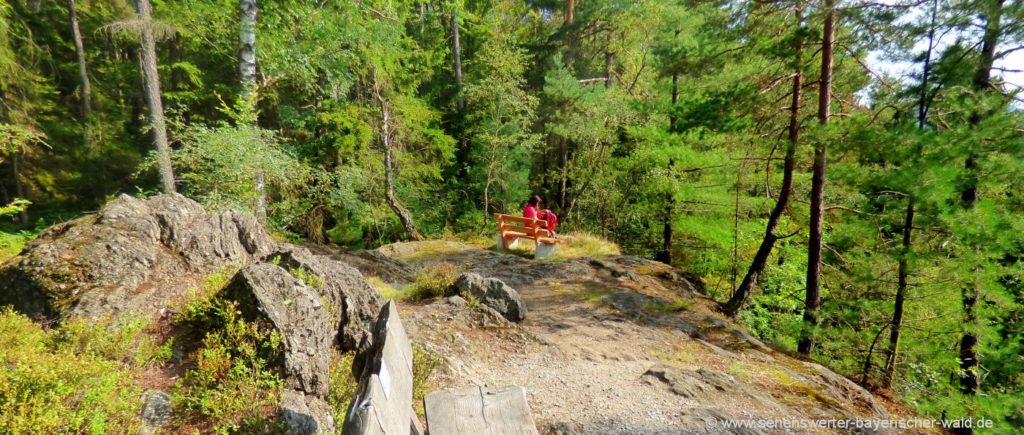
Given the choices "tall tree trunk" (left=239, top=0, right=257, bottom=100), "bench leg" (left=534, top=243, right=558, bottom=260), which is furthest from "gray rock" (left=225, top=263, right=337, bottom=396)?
"bench leg" (left=534, top=243, right=558, bottom=260)

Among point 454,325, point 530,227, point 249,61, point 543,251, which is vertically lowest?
point 454,325

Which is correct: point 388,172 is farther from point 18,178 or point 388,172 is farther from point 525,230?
point 18,178

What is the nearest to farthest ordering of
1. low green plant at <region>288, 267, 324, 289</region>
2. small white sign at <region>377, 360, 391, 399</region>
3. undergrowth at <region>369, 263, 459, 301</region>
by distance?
small white sign at <region>377, 360, 391, 399</region> → low green plant at <region>288, 267, 324, 289</region> → undergrowth at <region>369, 263, 459, 301</region>

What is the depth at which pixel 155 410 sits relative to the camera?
92.4 inches

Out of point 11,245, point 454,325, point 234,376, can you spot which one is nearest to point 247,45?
point 11,245

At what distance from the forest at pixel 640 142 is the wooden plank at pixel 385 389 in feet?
19.2

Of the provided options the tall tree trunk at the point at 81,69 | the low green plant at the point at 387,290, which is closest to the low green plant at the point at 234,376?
the low green plant at the point at 387,290

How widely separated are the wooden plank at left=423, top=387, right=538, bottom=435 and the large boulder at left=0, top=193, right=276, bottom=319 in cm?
249

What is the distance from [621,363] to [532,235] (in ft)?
20.9

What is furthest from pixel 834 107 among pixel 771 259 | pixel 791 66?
pixel 771 259

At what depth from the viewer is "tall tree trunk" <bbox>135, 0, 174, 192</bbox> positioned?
7848 mm

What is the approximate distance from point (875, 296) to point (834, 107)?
4372 millimetres

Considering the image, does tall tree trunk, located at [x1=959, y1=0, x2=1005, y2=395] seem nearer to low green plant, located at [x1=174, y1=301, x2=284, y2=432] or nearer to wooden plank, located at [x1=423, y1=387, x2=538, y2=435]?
wooden plank, located at [x1=423, y1=387, x2=538, y2=435]

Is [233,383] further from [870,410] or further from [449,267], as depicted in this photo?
[870,410]
